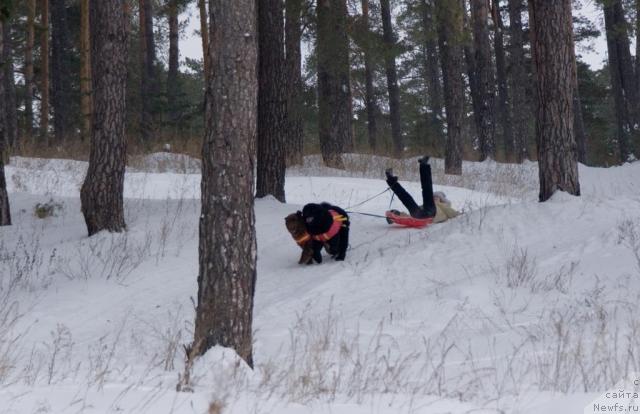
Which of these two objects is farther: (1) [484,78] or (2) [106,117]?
(1) [484,78]

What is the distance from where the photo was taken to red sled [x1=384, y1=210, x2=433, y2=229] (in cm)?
902

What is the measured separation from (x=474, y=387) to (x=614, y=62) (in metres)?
22.9

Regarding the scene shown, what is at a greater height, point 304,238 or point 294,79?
point 294,79

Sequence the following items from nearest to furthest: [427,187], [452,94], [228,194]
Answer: [228,194], [427,187], [452,94]

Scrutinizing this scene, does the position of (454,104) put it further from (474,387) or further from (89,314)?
(474,387)

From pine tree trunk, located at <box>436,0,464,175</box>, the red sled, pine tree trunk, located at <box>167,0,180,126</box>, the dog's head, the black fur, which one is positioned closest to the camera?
the black fur

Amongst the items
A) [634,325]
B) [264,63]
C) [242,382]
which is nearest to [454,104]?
[264,63]

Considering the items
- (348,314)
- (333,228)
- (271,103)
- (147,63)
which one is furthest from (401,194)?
(147,63)

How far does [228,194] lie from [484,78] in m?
16.5

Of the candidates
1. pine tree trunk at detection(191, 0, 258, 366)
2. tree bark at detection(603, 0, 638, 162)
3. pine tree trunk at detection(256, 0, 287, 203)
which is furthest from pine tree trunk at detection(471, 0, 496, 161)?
pine tree trunk at detection(191, 0, 258, 366)

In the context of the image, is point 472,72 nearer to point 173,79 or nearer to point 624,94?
point 624,94

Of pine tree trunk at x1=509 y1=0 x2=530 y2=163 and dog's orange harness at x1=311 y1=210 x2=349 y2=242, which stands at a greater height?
pine tree trunk at x1=509 y1=0 x2=530 y2=163

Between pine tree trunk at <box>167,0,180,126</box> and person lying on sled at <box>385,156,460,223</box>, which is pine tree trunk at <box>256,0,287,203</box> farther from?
pine tree trunk at <box>167,0,180,126</box>

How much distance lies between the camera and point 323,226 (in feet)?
25.6
